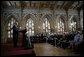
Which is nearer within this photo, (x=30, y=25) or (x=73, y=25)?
(x=30, y=25)

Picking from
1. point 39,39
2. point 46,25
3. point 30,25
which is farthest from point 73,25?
point 30,25

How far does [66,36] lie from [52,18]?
8.29 metres

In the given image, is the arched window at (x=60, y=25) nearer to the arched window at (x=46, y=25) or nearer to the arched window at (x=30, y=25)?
the arched window at (x=46, y=25)

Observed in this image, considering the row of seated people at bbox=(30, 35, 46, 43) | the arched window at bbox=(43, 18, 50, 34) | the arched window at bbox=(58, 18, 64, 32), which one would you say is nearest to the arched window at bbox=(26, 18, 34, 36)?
the arched window at bbox=(43, 18, 50, 34)

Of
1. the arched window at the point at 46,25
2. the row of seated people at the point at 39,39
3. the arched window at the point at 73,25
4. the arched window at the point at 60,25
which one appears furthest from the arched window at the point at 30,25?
the arched window at the point at 73,25

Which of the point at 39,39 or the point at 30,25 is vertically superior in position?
the point at 30,25

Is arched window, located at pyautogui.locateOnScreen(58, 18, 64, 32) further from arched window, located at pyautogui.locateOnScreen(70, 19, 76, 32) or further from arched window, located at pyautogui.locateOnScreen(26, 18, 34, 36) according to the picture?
arched window, located at pyautogui.locateOnScreen(26, 18, 34, 36)

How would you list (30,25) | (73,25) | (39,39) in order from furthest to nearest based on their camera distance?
1. (73,25)
2. (30,25)
3. (39,39)

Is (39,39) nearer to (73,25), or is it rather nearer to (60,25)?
(60,25)

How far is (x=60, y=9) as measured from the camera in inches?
627

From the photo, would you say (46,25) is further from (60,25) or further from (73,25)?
(73,25)

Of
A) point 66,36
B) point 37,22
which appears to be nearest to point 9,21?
point 37,22

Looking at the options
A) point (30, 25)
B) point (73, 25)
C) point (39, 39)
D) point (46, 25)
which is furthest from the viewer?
point (73, 25)

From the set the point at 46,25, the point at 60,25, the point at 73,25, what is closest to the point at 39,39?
the point at 46,25
